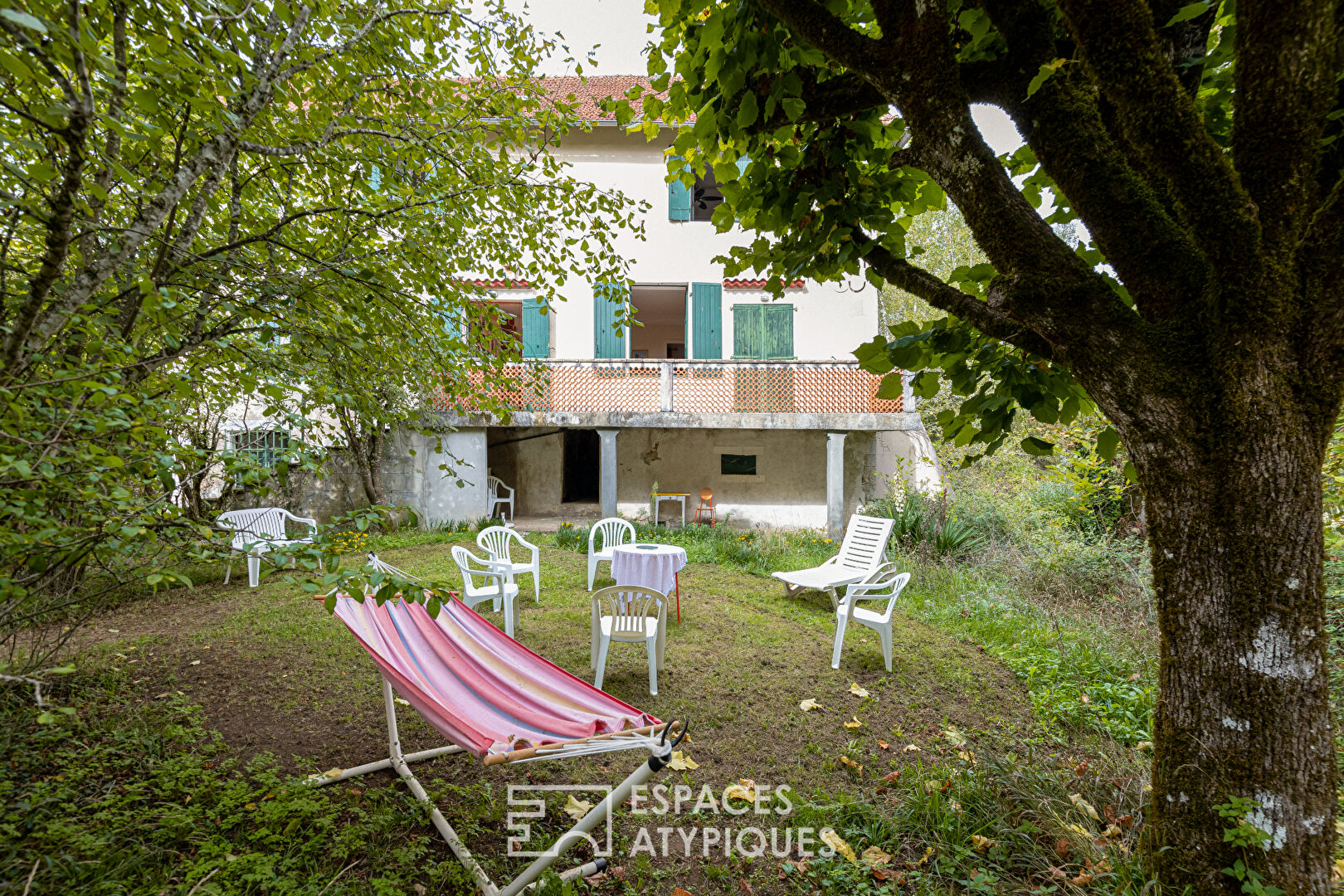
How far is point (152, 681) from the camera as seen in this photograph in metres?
3.76

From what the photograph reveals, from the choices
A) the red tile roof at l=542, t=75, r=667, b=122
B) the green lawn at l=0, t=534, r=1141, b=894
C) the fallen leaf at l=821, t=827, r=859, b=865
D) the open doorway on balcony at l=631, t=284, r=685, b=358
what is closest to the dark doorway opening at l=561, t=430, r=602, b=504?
the open doorway on balcony at l=631, t=284, r=685, b=358

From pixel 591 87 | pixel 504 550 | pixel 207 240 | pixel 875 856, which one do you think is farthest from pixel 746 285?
pixel 875 856

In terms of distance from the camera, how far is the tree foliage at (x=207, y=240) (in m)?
1.58

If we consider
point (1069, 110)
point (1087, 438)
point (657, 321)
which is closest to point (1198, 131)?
point (1069, 110)

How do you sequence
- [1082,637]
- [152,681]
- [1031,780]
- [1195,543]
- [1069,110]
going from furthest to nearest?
[1082,637] < [152,681] < [1031,780] < [1069,110] < [1195,543]

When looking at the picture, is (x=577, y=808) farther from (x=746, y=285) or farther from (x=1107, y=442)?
(x=746, y=285)

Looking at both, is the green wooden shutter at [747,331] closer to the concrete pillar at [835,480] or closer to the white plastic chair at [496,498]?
the concrete pillar at [835,480]

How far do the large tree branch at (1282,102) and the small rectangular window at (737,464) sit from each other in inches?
401

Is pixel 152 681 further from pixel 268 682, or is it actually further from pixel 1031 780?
pixel 1031 780

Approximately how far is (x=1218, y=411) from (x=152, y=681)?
5707 mm

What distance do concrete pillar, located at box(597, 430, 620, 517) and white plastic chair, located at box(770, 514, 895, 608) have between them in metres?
4.35

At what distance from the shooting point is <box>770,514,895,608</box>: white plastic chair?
5809mm

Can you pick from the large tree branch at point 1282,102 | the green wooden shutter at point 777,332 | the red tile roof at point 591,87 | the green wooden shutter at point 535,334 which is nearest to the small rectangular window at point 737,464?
the green wooden shutter at point 777,332

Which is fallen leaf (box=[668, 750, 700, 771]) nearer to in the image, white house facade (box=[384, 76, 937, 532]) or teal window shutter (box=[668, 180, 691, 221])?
white house facade (box=[384, 76, 937, 532])
